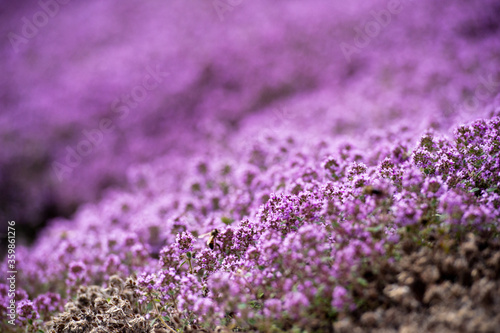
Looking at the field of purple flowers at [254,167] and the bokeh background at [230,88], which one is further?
the bokeh background at [230,88]

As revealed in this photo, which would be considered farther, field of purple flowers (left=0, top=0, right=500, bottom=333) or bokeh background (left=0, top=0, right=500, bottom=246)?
bokeh background (left=0, top=0, right=500, bottom=246)

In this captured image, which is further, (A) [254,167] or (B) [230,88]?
(B) [230,88]

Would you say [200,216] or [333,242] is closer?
[333,242]

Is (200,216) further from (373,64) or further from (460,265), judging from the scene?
(373,64)

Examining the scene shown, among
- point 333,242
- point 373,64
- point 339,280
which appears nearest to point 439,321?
point 339,280
